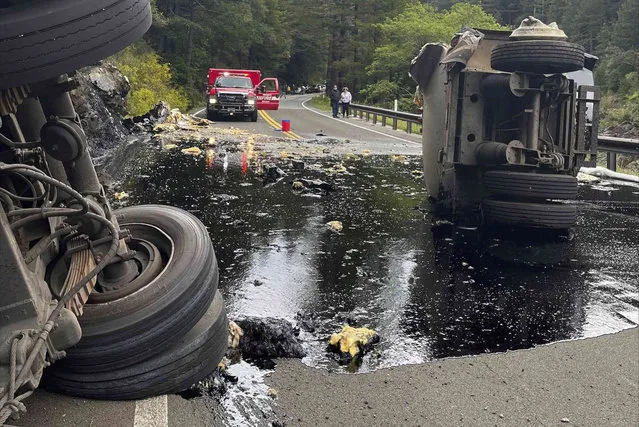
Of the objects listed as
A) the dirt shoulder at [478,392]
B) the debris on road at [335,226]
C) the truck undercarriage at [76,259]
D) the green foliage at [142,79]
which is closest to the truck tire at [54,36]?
the truck undercarriage at [76,259]

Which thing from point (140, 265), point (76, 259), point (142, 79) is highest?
point (142, 79)

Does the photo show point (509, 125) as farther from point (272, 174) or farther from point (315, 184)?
point (272, 174)

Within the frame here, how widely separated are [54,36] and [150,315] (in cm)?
136

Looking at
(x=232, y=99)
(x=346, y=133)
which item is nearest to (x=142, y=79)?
(x=232, y=99)

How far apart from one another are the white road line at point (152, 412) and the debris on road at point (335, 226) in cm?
413

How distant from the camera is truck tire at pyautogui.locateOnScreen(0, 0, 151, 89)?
7.97ft

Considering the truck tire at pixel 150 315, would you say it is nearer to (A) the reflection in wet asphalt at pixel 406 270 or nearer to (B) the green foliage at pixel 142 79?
(A) the reflection in wet asphalt at pixel 406 270

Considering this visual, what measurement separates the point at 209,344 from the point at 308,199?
5.59 m

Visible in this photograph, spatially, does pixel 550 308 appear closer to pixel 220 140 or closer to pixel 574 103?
pixel 574 103

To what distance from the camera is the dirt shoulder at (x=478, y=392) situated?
3.24 metres

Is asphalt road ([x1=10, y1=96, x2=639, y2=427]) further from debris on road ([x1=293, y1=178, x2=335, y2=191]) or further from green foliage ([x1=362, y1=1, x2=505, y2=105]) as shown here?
green foliage ([x1=362, y1=1, x2=505, y2=105])

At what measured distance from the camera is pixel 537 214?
664 cm

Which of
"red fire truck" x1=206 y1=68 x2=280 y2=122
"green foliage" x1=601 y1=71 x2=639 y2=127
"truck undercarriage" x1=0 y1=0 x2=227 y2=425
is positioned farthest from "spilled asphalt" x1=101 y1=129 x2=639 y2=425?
"green foliage" x1=601 y1=71 x2=639 y2=127

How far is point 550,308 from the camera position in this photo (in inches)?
191
